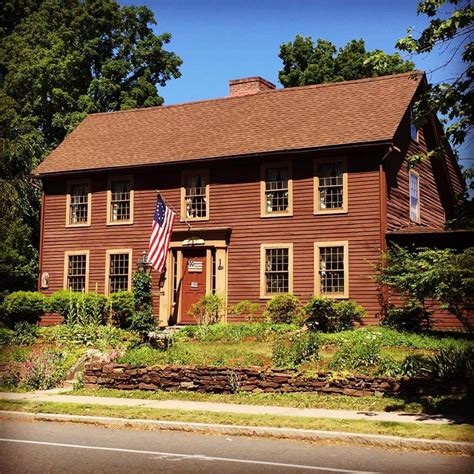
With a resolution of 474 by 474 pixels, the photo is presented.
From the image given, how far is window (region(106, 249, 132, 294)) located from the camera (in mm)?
28500

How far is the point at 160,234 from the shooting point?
2500 cm

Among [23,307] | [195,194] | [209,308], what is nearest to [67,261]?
[23,307]

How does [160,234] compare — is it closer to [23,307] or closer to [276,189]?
[276,189]

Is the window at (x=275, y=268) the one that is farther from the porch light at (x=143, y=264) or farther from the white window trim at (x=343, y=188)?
the porch light at (x=143, y=264)

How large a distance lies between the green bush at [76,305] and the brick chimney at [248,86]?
11270 millimetres

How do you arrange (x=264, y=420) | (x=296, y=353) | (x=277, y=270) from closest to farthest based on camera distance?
(x=264, y=420), (x=296, y=353), (x=277, y=270)

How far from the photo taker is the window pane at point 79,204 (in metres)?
30.0

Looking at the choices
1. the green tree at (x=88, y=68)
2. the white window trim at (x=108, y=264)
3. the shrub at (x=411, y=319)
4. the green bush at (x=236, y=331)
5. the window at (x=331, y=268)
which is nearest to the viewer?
the shrub at (x=411, y=319)

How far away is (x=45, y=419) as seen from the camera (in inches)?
525

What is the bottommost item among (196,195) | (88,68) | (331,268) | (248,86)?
(331,268)

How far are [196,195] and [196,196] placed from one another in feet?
0.12

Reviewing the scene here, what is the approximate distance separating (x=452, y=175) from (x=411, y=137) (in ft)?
19.5

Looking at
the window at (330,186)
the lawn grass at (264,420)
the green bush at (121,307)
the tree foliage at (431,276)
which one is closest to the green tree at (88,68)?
the green bush at (121,307)

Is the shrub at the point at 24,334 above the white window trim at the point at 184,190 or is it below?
below
